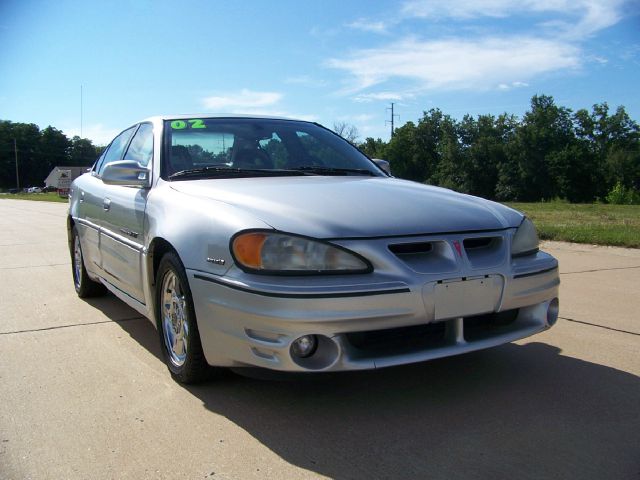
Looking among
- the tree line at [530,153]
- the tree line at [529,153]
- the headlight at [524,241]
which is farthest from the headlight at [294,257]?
the tree line at [530,153]

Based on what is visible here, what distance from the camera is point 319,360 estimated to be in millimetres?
2777

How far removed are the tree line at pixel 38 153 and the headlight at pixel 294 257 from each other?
114077 millimetres

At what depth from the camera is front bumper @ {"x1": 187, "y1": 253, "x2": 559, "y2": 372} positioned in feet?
8.77

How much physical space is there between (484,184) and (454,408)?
82704mm

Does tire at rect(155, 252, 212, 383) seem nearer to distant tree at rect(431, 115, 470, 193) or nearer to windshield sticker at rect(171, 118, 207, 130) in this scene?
windshield sticker at rect(171, 118, 207, 130)

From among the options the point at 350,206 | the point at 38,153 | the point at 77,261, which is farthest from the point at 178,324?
the point at 38,153

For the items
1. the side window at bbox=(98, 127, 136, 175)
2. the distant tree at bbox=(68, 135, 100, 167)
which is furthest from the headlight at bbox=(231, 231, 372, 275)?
the distant tree at bbox=(68, 135, 100, 167)

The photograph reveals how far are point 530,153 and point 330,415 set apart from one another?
77724mm

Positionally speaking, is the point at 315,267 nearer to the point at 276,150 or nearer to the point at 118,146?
the point at 276,150

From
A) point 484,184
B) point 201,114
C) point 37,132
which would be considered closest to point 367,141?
point 484,184

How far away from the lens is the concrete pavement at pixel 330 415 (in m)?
2.53

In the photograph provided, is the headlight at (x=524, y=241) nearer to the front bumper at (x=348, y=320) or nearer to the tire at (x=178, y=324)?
the front bumper at (x=348, y=320)

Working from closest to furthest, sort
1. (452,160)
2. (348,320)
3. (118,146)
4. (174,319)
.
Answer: (348,320) → (174,319) → (118,146) → (452,160)

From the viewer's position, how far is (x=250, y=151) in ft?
13.7
